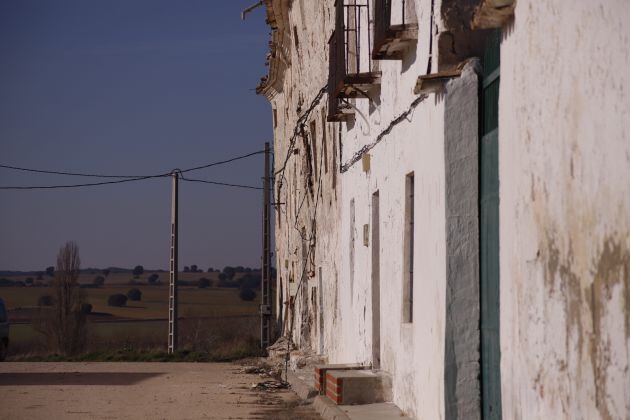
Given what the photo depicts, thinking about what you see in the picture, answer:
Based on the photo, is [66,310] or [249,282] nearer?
[66,310]

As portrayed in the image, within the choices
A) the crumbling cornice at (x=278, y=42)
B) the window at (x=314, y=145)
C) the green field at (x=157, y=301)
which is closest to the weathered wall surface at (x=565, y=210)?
the window at (x=314, y=145)

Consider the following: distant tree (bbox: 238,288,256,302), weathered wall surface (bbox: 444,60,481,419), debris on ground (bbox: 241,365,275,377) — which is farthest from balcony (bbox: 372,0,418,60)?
distant tree (bbox: 238,288,256,302)

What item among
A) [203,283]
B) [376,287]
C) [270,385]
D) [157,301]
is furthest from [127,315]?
[376,287]

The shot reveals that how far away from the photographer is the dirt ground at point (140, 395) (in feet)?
49.1

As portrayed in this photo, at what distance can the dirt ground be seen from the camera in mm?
14961

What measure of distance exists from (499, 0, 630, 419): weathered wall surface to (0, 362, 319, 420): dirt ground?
6660 millimetres

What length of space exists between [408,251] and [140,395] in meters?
7.11

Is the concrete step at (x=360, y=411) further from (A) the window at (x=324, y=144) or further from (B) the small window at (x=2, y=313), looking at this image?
(B) the small window at (x=2, y=313)

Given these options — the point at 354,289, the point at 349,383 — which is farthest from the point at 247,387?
the point at 349,383

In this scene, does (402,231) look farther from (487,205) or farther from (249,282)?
(249,282)

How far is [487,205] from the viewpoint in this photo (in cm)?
960

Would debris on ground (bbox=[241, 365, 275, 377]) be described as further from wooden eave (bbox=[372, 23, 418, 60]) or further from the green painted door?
the green painted door

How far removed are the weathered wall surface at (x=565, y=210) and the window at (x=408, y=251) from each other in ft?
14.1

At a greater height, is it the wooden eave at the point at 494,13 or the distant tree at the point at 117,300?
the wooden eave at the point at 494,13
